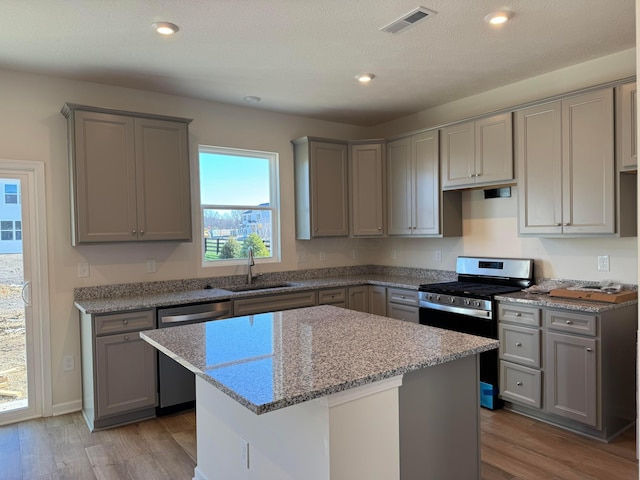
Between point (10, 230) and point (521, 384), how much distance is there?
13.2ft

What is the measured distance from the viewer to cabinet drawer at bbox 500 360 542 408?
3.18 meters

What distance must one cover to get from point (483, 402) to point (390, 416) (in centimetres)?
218

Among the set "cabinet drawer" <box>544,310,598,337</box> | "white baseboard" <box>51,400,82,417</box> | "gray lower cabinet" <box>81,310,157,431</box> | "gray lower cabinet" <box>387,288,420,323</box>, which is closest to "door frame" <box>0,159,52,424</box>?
"white baseboard" <box>51,400,82,417</box>

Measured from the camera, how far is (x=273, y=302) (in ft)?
12.9

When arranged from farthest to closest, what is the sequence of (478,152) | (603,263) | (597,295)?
(478,152)
(603,263)
(597,295)

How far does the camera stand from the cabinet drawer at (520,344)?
3168 millimetres

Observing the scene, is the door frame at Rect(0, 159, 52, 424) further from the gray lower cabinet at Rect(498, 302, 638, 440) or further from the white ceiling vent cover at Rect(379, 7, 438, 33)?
the gray lower cabinet at Rect(498, 302, 638, 440)

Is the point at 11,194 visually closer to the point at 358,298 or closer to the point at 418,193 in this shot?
the point at 358,298

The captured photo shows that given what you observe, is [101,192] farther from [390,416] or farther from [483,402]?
[483,402]

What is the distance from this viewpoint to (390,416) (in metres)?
1.67

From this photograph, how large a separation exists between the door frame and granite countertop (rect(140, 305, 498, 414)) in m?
1.76

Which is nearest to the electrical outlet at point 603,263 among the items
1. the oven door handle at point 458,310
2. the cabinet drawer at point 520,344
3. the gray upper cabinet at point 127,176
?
the cabinet drawer at point 520,344

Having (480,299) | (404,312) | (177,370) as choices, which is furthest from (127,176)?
(480,299)

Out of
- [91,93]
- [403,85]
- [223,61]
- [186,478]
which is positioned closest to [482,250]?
[403,85]
